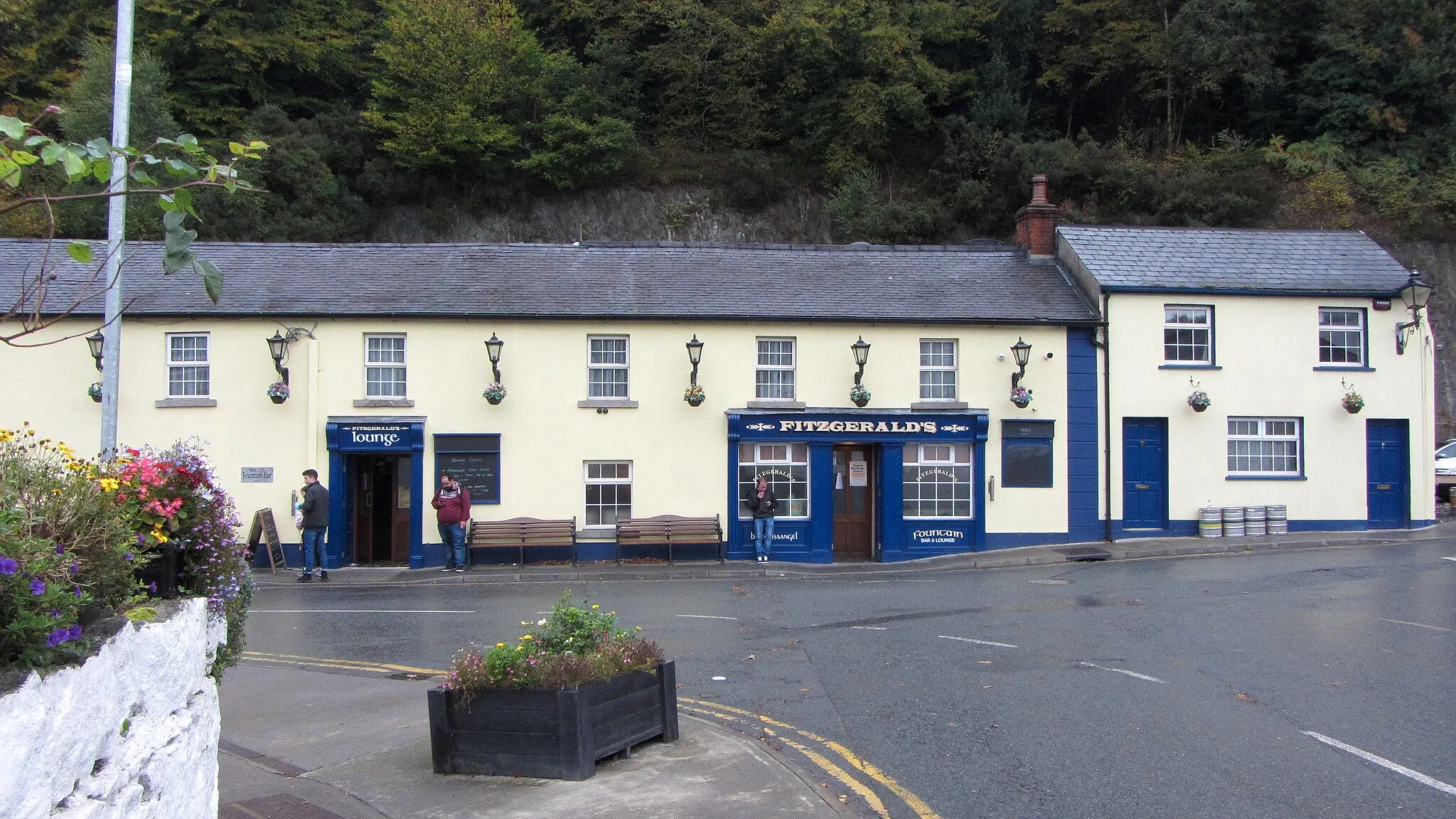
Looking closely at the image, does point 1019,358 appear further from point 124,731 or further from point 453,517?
point 124,731

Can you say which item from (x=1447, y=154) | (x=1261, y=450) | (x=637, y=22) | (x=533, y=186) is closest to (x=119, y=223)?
(x=1261, y=450)

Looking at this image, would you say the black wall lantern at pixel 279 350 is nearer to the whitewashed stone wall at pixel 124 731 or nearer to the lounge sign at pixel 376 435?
the lounge sign at pixel 376 435

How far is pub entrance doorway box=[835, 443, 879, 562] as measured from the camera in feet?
70.8

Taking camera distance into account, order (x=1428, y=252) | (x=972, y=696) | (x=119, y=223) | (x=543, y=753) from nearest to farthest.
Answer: (x=543, y=753) < (x=972, y=696) < (x=119, y=223) < (x=1428, y=252)

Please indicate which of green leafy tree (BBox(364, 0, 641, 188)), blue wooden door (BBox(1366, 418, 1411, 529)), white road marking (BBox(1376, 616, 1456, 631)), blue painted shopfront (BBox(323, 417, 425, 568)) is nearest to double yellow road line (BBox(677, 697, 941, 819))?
white road marking (BBox(1376, 616, 1456, 631))

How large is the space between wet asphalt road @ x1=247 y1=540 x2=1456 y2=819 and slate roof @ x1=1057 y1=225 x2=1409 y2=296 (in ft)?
21.9

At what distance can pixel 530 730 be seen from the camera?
275 inches

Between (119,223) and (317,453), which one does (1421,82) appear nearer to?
(317,453)

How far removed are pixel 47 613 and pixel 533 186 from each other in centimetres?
3701

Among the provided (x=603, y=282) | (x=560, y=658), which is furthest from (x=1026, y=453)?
(x=560, y=658)

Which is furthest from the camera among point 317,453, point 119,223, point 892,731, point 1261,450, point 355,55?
point 355,55

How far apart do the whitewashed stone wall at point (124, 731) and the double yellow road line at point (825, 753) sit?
3.84 m

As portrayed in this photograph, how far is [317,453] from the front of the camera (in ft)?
67.8

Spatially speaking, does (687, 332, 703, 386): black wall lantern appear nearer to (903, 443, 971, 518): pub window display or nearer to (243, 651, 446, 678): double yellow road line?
(903, 443, 971, 518): pub window display
